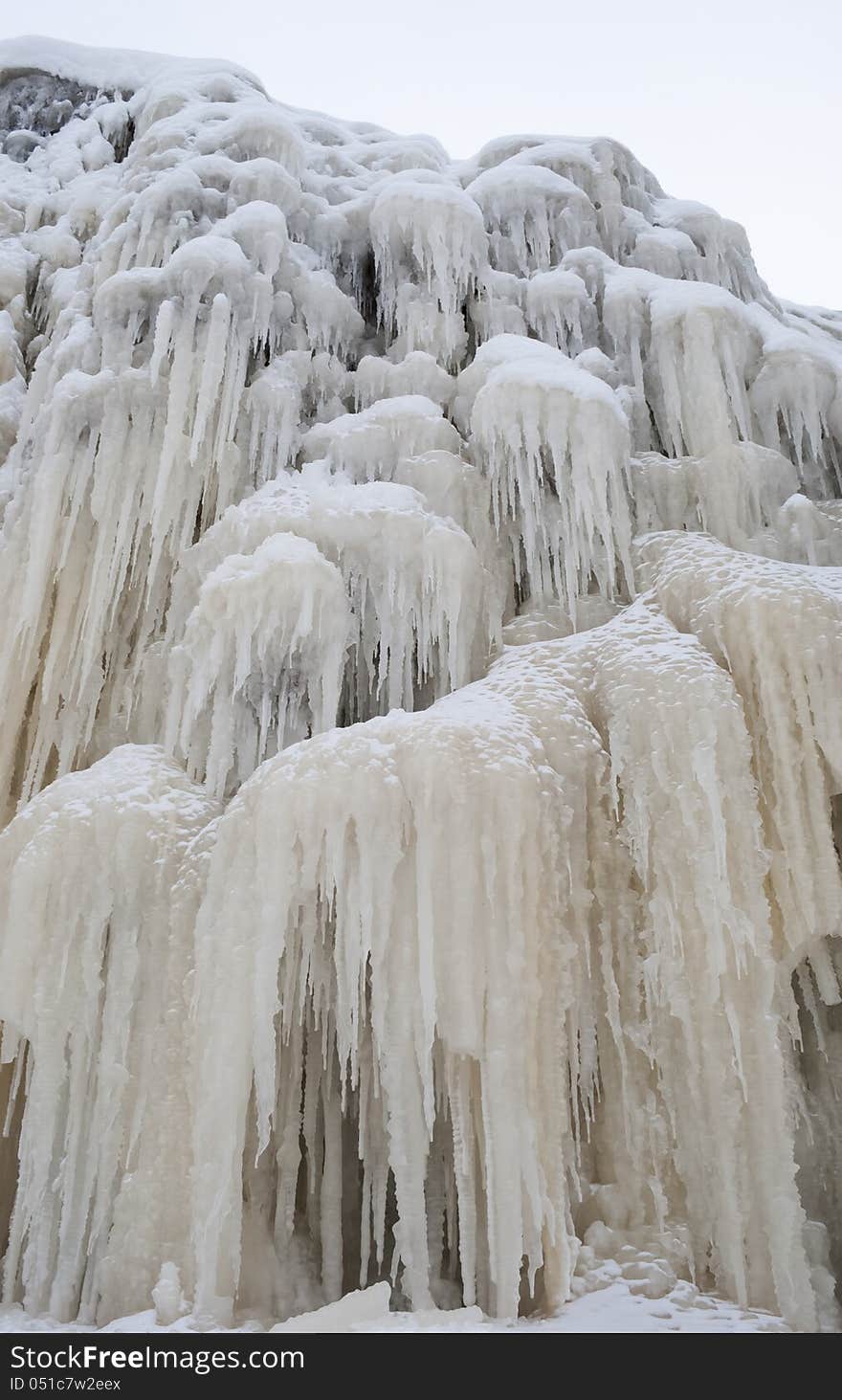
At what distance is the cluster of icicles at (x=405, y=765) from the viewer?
5.08 meters

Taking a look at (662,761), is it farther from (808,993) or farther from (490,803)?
(808,993)

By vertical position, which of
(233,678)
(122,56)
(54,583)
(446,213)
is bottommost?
(233,678)

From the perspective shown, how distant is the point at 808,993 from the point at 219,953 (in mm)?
3662

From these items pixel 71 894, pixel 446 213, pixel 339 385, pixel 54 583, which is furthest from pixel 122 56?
pixel 71 894

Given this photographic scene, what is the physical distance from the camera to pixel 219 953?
529 cm

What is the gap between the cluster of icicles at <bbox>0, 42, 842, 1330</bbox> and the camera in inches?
200

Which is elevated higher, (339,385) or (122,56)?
(122,56)

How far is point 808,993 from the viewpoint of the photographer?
6590 mm

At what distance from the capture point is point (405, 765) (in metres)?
5.29
